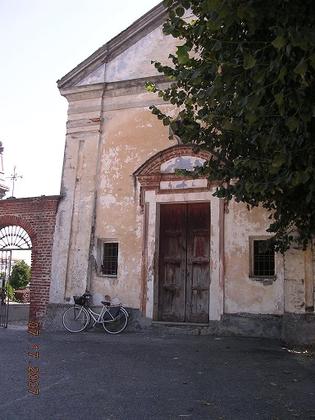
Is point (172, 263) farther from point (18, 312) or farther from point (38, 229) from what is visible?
point (18, 312)

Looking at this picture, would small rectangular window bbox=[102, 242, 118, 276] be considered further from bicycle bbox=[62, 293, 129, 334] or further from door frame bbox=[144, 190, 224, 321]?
door frame bbox=[144, 190, 224, 321]

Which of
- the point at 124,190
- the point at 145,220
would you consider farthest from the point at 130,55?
the point at 145,220

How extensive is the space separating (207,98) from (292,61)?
3.63 ft

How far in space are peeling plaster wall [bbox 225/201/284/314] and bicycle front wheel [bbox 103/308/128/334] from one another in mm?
2518

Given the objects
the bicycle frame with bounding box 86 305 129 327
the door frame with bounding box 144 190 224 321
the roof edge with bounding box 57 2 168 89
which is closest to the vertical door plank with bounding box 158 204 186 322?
the door frame with bounding box 144 190 224 321

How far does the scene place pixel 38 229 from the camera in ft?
40.7

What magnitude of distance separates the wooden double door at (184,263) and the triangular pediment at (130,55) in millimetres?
3952

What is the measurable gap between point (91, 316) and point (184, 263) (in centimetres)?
268

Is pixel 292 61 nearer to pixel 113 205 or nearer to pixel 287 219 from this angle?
pixel 287 219

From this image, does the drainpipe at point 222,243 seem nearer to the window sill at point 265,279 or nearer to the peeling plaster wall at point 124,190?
the window sill at point 265,279

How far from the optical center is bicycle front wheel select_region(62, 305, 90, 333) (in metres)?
11.2

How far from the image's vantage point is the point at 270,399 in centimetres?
518

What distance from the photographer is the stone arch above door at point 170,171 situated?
1103cm

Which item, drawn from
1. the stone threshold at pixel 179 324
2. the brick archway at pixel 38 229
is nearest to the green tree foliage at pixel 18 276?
the brick archway at pixel 38 229
